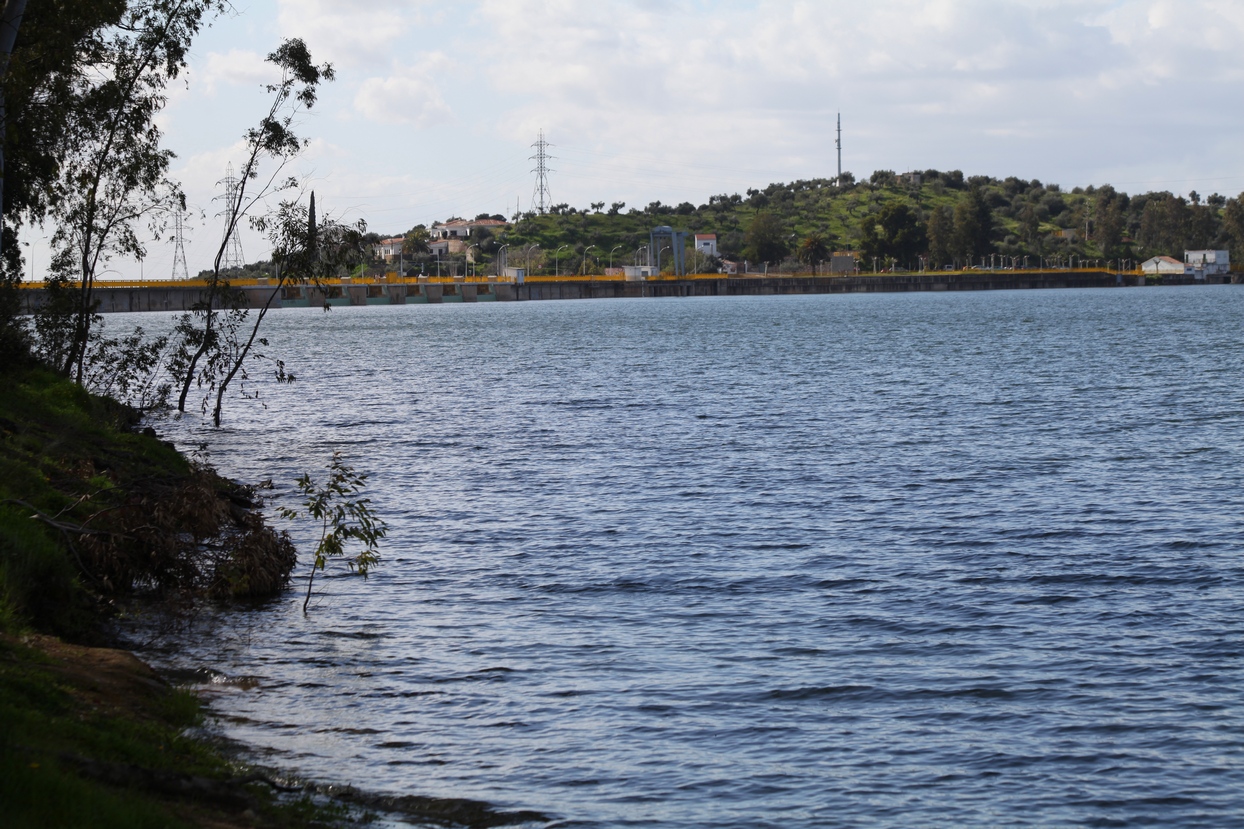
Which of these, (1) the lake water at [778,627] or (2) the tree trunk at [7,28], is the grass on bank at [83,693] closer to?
(1) the lake water at [778,627]

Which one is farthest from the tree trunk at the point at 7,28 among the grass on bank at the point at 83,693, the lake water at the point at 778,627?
the lake water at the point at 778,627

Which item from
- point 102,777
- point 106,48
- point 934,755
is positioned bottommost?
point 934,755

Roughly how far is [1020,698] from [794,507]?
1235cm

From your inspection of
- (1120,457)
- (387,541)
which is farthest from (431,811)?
(1120,457)

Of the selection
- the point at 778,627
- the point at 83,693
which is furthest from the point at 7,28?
the point at 778,627

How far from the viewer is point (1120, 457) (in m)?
31.7

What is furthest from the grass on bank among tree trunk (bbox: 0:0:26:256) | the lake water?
tree trunk (bbox: 0:0:26:256)

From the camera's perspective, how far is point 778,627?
54.9 feet

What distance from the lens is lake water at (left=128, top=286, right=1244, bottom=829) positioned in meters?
11.7

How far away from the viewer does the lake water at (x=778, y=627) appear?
11703 mm

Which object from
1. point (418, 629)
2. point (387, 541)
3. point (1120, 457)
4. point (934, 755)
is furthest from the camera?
point (1120, 457)

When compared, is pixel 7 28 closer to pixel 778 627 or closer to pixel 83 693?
pixel 83 693

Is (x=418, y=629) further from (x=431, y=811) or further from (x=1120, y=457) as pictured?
(x=1120, y=457)

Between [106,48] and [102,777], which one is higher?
[106,48]
